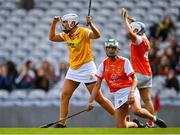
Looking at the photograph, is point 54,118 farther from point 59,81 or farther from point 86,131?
point 86,131

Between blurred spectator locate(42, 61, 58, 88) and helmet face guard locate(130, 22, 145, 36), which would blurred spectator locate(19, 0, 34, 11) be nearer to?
blurred spectator locate(42, 61, 58, 88)

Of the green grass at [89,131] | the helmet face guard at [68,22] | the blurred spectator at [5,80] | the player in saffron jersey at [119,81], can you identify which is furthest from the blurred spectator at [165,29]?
the green grass at [89,131]

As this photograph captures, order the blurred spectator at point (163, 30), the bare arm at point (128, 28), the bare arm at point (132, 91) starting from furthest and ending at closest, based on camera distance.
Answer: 1. the blurred spectator at point (163, 30)
2. the bare arm at point (128, 28)
3. the bare arm at point (132, 91)

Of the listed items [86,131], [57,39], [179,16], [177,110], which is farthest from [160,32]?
Answer: [86,131]

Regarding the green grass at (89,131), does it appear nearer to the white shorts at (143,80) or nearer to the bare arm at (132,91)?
the bare arm at (132,91)

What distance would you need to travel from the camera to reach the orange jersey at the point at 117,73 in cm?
2016

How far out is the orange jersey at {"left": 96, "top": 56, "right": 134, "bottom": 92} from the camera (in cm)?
2016

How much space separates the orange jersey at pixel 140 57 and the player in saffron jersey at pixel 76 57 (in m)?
0.76

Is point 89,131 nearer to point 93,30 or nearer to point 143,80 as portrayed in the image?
point 93,30

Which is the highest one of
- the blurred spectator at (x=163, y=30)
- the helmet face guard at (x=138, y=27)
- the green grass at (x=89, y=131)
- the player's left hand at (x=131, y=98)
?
the helmet face guard at (x=138, y=27)

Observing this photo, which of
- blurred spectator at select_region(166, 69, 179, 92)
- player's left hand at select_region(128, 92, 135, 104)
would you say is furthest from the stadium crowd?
player's left hand at select_region(128, 92, 135, 104)

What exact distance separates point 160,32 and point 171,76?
2.79 m

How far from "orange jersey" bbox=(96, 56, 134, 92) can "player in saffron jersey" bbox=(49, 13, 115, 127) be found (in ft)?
2.63

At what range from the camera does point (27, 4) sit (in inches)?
1326
